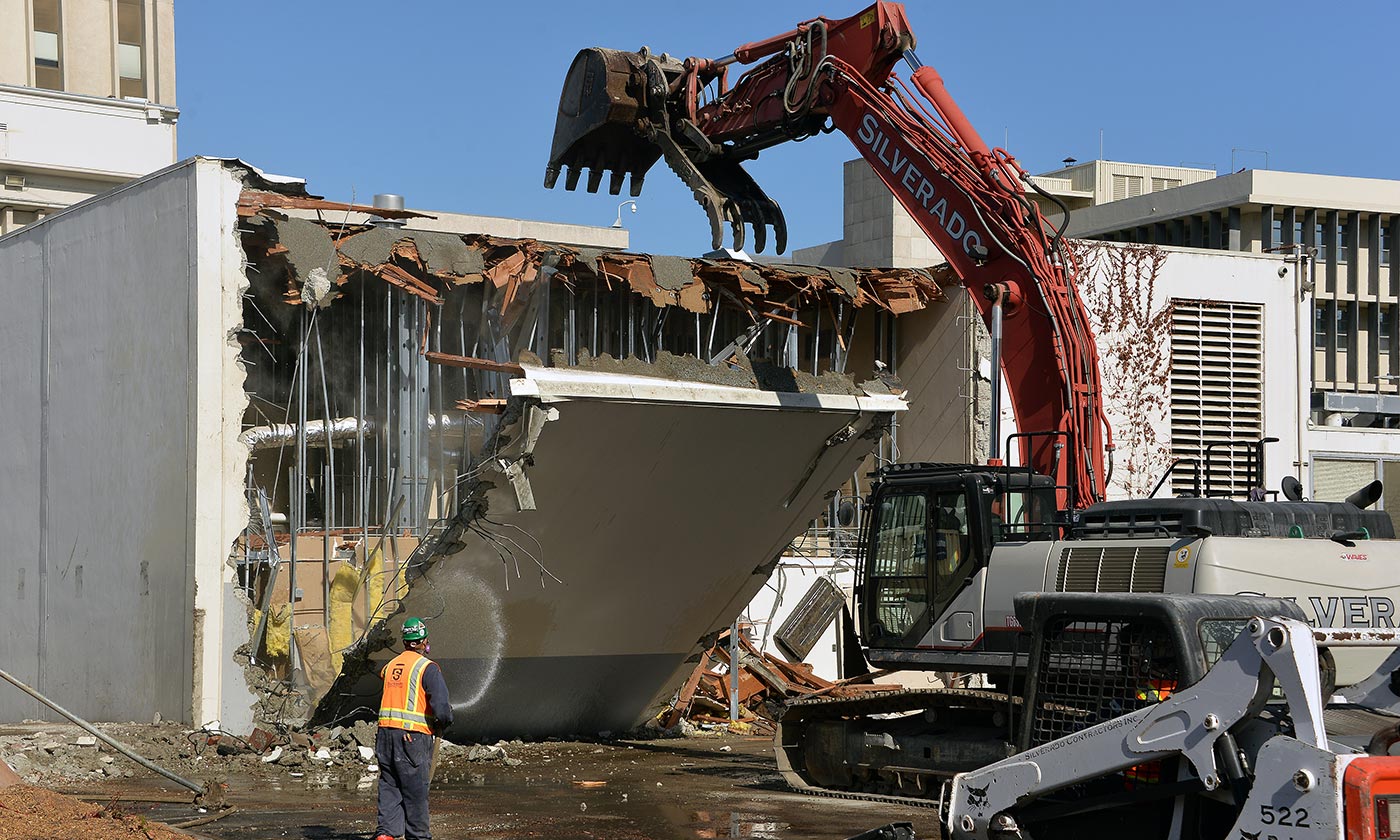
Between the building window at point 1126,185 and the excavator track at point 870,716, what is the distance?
5724cm

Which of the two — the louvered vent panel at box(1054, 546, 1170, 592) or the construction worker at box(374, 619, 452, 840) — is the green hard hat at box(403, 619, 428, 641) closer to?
the construction worker at box(374, 619, 452, 840)

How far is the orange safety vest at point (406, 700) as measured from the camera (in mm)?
9844

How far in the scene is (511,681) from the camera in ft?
53.3

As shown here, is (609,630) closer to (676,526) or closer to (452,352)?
(676,526)

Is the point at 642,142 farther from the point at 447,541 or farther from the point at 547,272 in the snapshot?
the point at 447,541

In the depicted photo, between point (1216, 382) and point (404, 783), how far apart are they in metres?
18.2

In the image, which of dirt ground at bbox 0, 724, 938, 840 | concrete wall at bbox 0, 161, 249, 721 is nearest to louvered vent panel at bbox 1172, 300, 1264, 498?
dirt ground at bbox 0, 724, 938, 840

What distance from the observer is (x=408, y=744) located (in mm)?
9836

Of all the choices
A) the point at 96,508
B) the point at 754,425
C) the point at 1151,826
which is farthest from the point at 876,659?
the point at 96,508

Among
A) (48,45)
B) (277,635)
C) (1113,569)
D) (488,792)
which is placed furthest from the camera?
(48,45)

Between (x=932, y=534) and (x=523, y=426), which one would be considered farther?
(x=932, y=534)

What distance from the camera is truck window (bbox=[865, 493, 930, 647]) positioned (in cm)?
1319

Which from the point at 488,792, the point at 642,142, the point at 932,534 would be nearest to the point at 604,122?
the point at 642,142

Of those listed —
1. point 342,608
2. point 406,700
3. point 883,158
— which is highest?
point 883,158
